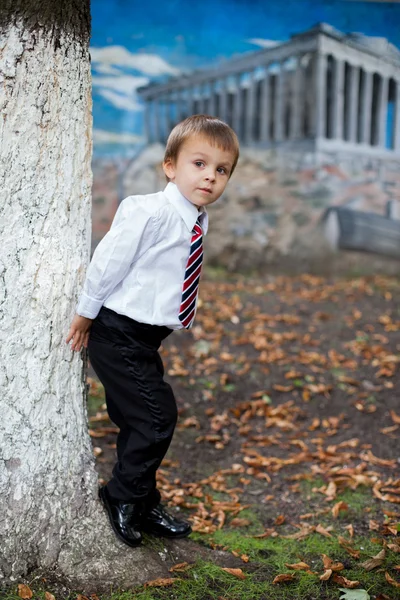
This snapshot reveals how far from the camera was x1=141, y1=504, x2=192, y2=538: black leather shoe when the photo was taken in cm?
289

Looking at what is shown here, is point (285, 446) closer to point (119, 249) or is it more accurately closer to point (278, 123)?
point (119, 249)

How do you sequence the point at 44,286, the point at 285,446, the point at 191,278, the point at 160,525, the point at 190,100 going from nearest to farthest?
the point at 44,286 → the point at 191,278 → the point at 160,525 → the point at 285,446 → the point at 190,100

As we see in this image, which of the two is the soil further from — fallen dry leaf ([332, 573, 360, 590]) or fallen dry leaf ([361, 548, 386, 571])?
fallen dry leaf ([332, 573, 360, 590])

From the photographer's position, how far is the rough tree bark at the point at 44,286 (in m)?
2.38

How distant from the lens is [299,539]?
3.12 metres

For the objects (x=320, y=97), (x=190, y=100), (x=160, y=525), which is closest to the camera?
(x=160, y=525)

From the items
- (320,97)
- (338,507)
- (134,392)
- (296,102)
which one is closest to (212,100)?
(296,102)

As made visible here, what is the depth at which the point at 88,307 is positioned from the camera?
8.22ft

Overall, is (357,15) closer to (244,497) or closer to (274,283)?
(274,283)

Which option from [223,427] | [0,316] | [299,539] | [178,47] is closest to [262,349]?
[223,427]

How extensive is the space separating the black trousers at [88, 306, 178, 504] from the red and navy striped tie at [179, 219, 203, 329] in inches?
5.1

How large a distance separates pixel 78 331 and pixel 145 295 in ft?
1.05

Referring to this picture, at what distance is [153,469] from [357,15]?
7.47 metres

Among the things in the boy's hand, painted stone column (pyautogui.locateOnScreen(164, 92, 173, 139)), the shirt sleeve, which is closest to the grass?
the boy's hand
